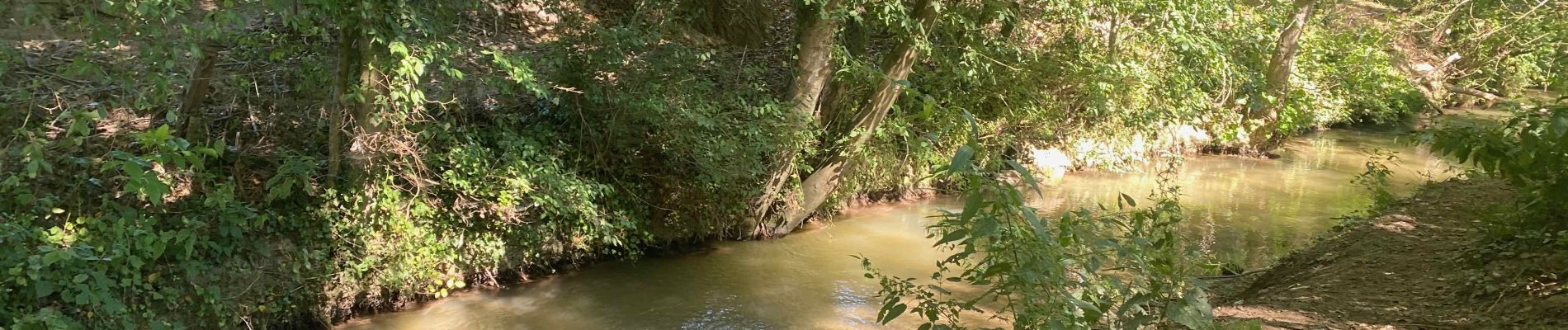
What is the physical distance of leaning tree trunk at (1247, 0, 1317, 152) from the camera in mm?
12094

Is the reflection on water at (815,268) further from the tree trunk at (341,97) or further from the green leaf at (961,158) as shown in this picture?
the green leaf at (961,158)

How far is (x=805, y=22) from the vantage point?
25.4 feet

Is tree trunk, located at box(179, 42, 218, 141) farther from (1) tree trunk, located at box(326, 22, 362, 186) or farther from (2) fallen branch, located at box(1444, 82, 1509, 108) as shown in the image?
(2) fallen branch, located at box(1444, 82, 1509, 108)

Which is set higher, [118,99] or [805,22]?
[805,22]

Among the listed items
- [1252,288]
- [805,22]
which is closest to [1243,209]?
[1252,288]

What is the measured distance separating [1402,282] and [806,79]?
4.63 m

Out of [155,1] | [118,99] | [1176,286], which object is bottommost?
[1176,286]

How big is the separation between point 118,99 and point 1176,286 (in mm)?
5964

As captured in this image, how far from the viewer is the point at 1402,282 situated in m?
4.76

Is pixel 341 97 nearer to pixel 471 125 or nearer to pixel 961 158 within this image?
pixel 471 125

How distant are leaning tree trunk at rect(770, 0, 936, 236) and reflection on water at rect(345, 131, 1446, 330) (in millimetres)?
286

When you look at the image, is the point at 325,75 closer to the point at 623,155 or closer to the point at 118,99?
the point at 118,99

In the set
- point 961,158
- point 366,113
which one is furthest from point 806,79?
point 961,158

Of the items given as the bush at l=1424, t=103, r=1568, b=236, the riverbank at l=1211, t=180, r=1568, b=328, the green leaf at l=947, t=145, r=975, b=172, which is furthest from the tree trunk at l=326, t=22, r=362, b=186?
the bush at l=1424, t=103, r=1568, b=236
